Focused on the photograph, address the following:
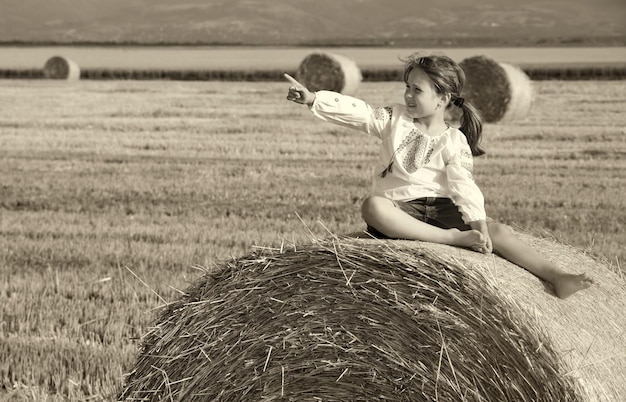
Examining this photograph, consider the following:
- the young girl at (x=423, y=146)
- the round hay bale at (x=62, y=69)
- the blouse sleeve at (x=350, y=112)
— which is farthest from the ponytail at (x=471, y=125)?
the round hay bale at (x=62, y=69)

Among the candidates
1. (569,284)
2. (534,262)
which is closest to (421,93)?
(534,262)

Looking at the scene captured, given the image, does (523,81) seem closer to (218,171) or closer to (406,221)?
(218,171)

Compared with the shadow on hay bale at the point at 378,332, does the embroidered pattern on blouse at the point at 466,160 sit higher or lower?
higher

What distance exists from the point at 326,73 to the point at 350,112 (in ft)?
61.5

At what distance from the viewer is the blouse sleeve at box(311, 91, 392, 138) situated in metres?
4.61

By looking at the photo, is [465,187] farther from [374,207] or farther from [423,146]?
[374,207]

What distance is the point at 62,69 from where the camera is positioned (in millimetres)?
33656

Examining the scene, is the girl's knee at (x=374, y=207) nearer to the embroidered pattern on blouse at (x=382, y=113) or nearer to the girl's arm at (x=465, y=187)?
the girl's arm at (x=465, y=187)

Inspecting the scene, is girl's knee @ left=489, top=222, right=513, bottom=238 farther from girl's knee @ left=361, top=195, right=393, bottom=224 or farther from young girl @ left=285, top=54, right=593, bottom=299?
girl's knee @ left=361, top=195, right=393, bottom=224

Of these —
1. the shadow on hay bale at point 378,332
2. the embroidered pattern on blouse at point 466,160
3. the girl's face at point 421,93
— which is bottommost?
the shadow on hay bale at point 378,332

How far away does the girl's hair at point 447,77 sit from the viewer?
180 inches

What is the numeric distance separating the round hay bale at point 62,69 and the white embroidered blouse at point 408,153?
29955 millimetres

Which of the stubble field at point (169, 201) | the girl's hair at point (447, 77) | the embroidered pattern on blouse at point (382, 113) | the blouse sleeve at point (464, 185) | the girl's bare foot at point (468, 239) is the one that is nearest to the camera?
the girl's bare foot at point (468, 239)

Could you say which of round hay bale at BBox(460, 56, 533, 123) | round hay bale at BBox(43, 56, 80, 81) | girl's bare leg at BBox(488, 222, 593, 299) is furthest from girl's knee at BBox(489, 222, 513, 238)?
round hay bale at BBox(43, 56, 80, 81)
